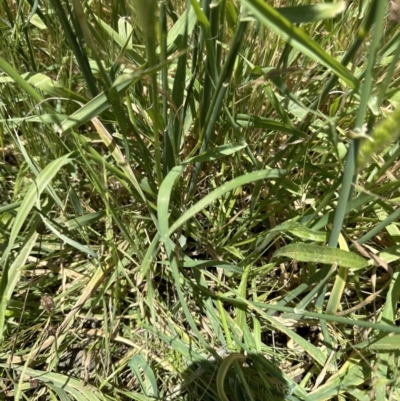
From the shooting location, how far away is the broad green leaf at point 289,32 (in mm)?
349

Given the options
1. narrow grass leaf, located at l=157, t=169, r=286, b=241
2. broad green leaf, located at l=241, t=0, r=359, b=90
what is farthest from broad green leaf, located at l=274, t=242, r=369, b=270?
broad green leaf, located at l=241, t=0, r=359, b=90

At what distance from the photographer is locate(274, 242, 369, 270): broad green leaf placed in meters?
0.57

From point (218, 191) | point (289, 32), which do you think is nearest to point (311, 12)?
point (289, 32)

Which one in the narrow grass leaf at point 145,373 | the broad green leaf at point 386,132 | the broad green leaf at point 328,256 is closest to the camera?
the broad green leaf at point 386,132

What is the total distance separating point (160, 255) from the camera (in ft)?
2.68

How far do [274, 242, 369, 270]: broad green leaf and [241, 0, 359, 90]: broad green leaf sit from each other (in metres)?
0.22

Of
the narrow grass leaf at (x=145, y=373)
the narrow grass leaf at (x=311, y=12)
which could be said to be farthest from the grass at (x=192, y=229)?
the narrow grass leaf at (x=311, y=12)

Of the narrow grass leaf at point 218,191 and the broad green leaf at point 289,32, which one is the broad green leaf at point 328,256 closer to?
the narrow grass leaf at point 218,191

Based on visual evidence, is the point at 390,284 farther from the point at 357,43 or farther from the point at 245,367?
the point at 357,43

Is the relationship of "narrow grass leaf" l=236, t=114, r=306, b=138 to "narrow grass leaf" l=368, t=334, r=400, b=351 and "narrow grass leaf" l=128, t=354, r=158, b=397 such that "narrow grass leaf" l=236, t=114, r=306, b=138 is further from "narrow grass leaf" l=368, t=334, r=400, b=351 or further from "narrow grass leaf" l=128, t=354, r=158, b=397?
"narrow grass leaf" l=128, t=354, r=158, b=397

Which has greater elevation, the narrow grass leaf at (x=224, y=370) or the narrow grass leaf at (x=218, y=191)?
the narrow grass leaf at (x=218, y=191)

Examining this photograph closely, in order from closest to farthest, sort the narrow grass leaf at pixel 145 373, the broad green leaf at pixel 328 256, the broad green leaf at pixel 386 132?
the broad green leaf at pixel 386 132 → the broad green leaf at pixel 328 256 → the narrow grass leaf at pixel 145 373

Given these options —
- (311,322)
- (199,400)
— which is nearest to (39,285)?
(199,400)

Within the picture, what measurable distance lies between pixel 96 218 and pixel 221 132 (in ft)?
0.86
